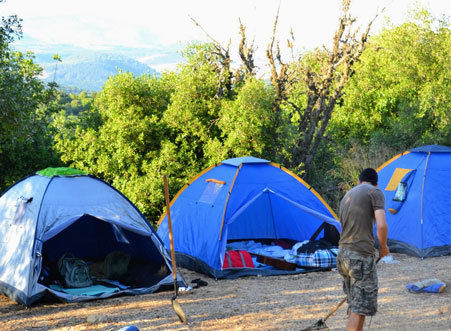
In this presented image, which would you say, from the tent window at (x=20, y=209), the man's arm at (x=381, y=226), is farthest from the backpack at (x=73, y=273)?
the man's arm at (x=381, y=226)

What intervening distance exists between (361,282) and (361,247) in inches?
12.3

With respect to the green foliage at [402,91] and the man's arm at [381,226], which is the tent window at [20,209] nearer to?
the man's arm at [381,226]

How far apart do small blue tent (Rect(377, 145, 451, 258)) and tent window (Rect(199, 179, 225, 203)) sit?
333 cm

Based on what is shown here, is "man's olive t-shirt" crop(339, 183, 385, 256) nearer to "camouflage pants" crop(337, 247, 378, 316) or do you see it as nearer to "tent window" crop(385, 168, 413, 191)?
"camouflage pants" crop(337, 247, 378, 316)

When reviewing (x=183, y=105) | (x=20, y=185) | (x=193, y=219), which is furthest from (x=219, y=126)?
(x=20, y=185)

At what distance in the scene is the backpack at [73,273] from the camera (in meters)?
7.43

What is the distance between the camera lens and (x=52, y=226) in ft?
22.8

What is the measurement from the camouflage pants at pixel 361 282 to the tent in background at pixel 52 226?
311cm

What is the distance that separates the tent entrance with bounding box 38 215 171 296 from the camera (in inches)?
300

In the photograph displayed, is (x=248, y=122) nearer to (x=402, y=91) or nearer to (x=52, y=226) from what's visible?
(x=52, y=226)

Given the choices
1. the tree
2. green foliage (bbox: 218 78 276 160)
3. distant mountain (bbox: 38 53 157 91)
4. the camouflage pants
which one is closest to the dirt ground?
the camouflage pants

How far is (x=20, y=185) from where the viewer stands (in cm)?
782

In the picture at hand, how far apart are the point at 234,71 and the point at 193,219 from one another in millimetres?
5754

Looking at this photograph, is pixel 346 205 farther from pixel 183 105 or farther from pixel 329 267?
pixel 183 105
